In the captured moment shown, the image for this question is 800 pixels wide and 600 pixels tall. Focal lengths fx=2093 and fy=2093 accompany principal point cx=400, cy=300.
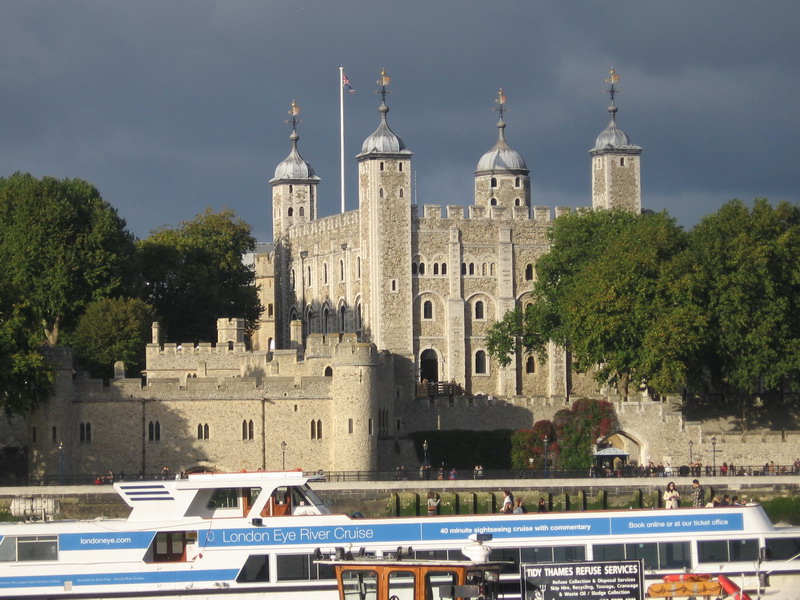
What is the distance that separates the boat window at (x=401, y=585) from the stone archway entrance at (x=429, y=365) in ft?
199

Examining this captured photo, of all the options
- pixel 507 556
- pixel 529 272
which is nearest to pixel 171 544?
pixel 507 556

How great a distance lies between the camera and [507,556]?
4897 cm

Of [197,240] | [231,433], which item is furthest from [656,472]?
[197,240]

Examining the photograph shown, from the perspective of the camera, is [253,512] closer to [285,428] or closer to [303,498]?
[303,498]

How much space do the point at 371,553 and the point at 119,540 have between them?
6139mm

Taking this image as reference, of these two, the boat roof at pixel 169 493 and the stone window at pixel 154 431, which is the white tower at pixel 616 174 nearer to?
the stone window at pixel 154 431

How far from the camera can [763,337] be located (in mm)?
84188

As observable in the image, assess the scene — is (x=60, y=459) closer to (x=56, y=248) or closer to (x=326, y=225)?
(x=56, y=248)

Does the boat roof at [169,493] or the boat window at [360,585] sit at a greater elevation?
the boat roof at [169,493]

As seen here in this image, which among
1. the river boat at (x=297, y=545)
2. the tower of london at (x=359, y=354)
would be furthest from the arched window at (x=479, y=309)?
the river boat at (x=297, y=545)

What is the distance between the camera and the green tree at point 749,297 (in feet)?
277

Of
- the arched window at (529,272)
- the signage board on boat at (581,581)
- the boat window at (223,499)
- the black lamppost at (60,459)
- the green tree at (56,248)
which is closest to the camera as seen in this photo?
the signage board on boat at (581,581)

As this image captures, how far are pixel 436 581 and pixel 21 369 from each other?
103 ft

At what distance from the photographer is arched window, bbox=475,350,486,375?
106m
